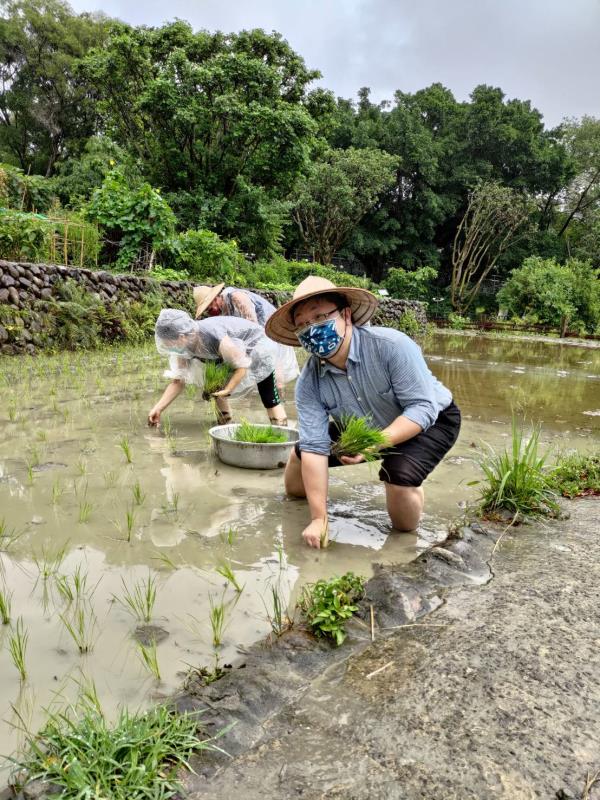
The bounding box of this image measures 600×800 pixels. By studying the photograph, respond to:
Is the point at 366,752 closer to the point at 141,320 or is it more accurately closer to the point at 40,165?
the point at 141,320

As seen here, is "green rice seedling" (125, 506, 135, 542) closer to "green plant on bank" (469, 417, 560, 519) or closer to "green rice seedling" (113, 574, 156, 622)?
"green rice seedling" (113, 574, 156, 622)

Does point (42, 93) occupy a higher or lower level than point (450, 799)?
higher

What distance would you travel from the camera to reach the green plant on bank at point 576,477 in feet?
10.3

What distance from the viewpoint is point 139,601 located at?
71.1 inches

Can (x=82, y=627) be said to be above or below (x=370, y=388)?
below

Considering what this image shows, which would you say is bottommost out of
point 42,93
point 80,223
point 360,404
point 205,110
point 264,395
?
point 264,395

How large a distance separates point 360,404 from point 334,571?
0.73m

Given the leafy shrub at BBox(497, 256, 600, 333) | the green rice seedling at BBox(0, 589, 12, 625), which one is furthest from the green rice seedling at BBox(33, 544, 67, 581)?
the leafy shrub at BBox(497, 256, 600, 333)

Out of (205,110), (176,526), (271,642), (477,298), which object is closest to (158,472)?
(176,526)

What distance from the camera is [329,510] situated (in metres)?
2.85

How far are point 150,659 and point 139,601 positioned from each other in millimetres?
299

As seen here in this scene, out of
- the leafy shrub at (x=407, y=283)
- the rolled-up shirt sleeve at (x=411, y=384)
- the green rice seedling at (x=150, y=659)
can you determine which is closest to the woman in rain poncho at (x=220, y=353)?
the rolled-up shirt sleeve at (x=411, y=384)

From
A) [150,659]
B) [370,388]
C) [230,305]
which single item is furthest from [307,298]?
[230,305]

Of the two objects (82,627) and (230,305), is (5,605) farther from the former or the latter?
(230,305)
